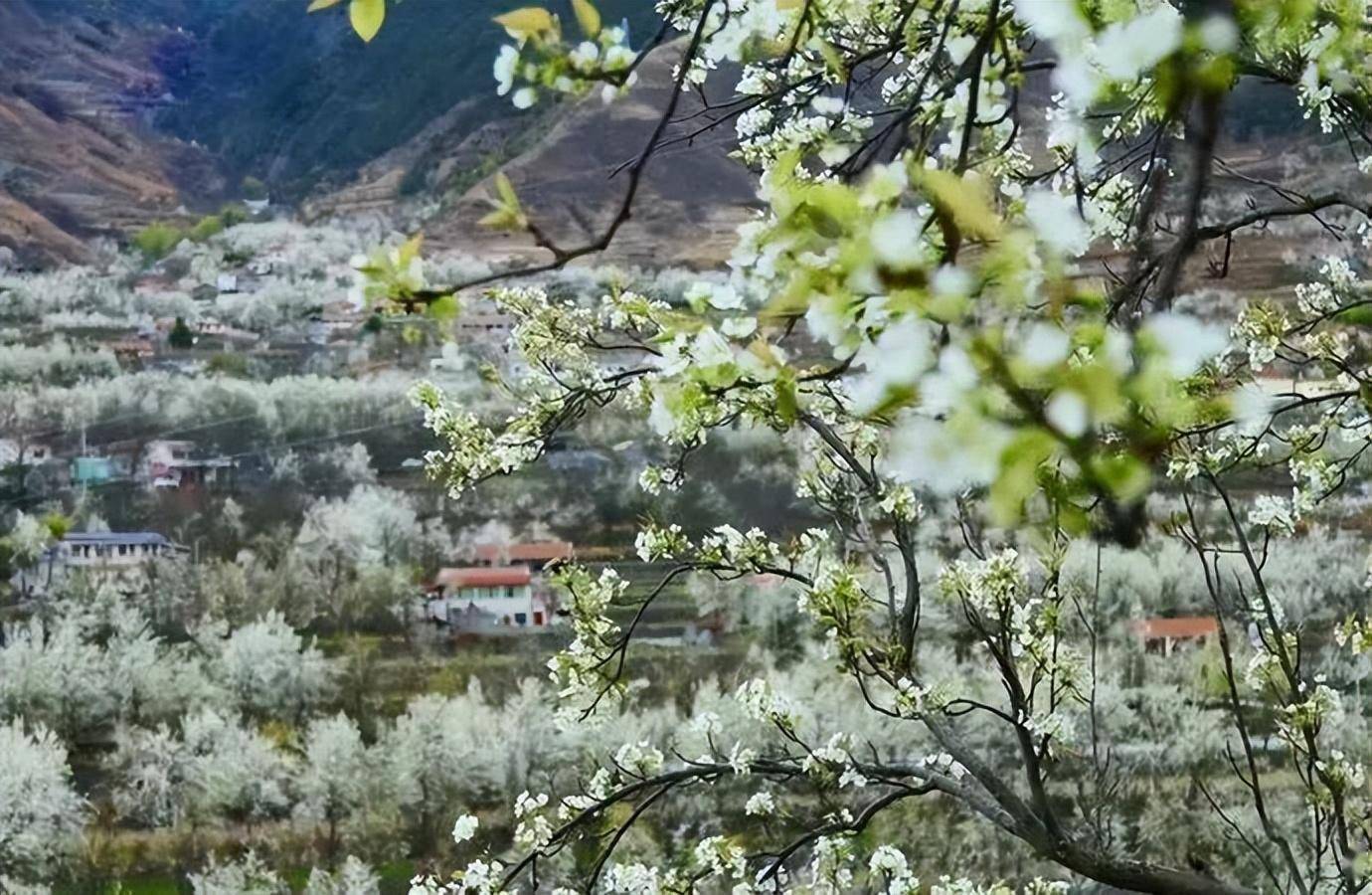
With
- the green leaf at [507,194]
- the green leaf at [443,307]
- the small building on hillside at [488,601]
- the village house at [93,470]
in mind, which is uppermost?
the village house at [93,470]

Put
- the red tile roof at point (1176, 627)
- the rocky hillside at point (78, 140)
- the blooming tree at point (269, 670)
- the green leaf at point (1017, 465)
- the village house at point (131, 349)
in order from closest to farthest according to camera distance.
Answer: the green leaf at point (1017, 465) < the blooming tree at point (269, 670) < the red tile roof at point (1176, 627) < the village house at point (131, 349) < the rocky hillside at point (78, 140)

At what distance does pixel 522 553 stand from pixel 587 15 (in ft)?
7.08

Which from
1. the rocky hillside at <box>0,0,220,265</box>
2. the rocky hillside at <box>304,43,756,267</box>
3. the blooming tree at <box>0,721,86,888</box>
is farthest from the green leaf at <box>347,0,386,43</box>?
the rocky hillside at <box>0,0,220,265</box>

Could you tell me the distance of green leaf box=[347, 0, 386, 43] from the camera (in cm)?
41

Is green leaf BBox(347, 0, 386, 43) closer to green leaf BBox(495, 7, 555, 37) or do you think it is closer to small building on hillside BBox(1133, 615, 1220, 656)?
green leaf BBox(495, 7, 555, 37)

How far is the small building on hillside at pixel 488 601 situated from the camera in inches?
96.9

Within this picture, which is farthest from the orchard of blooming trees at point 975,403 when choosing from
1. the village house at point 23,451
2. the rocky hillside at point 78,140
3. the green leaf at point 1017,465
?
the village house at point 23,451

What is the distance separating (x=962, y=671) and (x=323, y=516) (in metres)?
1.29

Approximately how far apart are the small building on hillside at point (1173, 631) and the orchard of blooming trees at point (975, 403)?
0.21ft

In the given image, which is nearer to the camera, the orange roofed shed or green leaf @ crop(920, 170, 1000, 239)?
green leaf @ crop(920, 170, 1000, 239)

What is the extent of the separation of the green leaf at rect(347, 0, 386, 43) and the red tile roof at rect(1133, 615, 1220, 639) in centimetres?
236

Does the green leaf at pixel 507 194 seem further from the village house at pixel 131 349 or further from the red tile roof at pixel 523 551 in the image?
the village house at pixel 131 349

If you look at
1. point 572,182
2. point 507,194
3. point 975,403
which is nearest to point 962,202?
point 975,403

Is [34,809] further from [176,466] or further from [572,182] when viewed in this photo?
[572,182]
